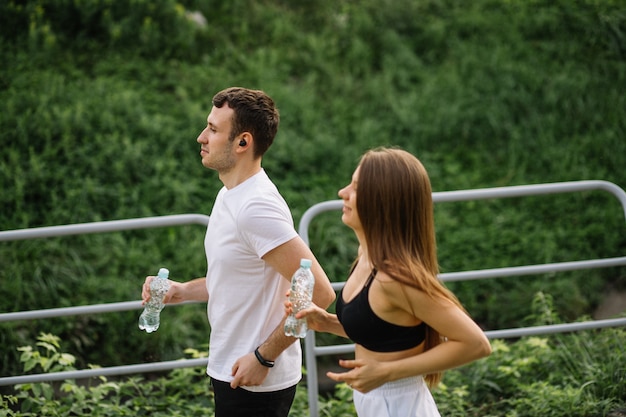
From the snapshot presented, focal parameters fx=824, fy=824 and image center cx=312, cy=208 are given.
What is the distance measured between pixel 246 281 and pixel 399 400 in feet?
2.29

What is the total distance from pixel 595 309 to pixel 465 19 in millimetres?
4262

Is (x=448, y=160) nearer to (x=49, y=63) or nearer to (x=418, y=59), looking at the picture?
(x=418, y=59)

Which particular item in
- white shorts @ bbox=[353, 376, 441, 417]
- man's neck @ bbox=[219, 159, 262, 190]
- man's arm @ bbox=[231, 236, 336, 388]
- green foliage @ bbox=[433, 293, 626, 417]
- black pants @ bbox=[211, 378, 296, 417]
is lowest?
green foliage @ bbox=[433, 293, 626, 417]

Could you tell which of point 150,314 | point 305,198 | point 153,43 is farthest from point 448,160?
point 150,314

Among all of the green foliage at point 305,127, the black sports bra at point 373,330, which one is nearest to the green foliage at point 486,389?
the green foliage at point 305,127

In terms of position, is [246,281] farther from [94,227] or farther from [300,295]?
[94,227]

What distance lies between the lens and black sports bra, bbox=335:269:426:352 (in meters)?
2.54

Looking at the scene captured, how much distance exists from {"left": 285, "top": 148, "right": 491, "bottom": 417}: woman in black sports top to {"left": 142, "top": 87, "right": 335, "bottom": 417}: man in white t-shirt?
293mm

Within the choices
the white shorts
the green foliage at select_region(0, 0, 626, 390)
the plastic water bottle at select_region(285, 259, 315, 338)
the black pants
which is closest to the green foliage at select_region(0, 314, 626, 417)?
the green foliage at select_region(0, 0, 626, 390)

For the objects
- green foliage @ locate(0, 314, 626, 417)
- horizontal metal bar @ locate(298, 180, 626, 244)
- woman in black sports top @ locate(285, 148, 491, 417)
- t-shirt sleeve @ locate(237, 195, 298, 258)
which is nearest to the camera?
woman in black sports top @ locate(285, 148, 491, 417)

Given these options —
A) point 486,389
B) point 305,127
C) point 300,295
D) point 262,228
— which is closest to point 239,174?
point 262,228

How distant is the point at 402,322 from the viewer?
8.34ft

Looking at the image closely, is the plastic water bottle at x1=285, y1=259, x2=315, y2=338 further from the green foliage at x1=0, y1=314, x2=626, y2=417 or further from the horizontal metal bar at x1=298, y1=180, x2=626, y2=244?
the green foliage at x1=0, y1=314, x2=626, y2=417

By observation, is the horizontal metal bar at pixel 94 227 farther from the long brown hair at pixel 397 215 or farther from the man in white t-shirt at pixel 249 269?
the long brown hair at pixel 397 215
